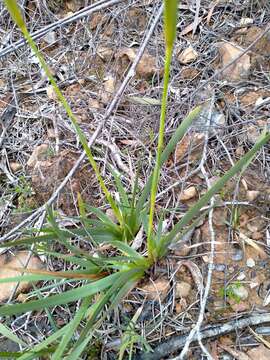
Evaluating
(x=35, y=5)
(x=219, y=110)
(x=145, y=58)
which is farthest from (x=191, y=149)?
(x=35, y=5)

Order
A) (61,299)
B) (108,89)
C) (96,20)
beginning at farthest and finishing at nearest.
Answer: (96,20) → (108,89) → (61,299)

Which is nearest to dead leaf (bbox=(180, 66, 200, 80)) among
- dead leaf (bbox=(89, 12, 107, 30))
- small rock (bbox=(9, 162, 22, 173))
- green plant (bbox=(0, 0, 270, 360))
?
dead leaf (bbox=(89, 12, 107, 30))

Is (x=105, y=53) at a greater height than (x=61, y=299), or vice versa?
(x=105, y=53)

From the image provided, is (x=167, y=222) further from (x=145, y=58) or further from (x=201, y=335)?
(x=145, y=58)

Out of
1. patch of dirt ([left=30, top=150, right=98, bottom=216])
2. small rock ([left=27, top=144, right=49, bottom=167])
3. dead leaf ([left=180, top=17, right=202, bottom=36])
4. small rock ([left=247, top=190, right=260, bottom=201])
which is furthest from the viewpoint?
dead leaf ([left=180, top=17, right=202, bottom=36])

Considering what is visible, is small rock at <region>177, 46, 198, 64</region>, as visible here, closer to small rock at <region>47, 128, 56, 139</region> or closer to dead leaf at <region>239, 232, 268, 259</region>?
small rock at <region>47, 128, 56, 139</region>

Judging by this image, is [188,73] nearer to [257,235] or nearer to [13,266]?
[257,235]

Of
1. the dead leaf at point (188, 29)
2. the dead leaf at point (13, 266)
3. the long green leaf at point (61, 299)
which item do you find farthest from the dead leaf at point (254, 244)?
the dead leaf at point (188, 29)

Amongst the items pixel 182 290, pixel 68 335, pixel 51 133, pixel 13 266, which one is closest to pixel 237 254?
pixel 182 290
